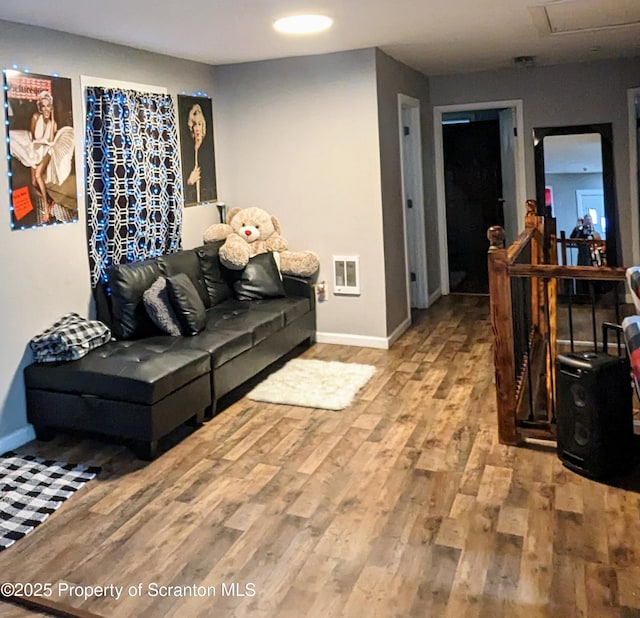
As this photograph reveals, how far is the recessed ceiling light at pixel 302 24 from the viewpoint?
3.81 m

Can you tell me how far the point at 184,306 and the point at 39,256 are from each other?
844 mm

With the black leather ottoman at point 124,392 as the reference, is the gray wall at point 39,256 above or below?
above

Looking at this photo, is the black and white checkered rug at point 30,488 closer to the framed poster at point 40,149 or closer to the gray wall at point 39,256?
the gray wall at point 39,256

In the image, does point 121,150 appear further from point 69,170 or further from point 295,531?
point 295,531

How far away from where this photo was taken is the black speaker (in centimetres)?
288

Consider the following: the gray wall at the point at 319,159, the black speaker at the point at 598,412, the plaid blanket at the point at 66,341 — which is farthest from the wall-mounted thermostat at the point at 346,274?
the black speaker at the point at 598,412

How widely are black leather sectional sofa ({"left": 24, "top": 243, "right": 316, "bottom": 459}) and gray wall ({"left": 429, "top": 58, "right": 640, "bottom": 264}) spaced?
10.7 ft

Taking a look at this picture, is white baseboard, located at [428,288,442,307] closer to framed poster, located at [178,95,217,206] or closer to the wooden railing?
framed poster, located at [178,95,217,206]

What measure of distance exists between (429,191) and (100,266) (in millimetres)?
3723

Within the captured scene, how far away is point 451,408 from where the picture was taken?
390 cm

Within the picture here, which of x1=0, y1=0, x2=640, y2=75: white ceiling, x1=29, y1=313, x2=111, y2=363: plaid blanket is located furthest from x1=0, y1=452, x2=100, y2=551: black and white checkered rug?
x1=0, y1=0, x2=640, y2=75: white ceiling

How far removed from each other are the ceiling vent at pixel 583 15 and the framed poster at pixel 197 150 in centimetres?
250

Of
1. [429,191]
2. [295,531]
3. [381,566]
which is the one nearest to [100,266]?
[295,531]

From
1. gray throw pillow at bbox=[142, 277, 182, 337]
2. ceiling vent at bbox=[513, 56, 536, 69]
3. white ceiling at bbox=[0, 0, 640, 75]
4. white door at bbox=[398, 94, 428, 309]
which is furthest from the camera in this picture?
white door at bbox=[398, 94, 428, 309]
